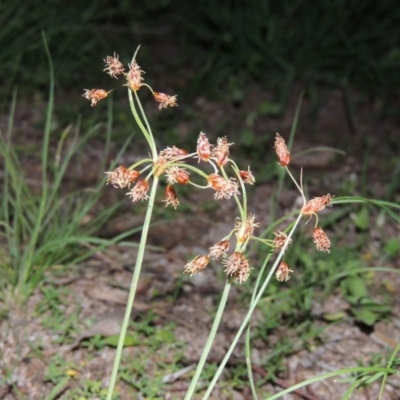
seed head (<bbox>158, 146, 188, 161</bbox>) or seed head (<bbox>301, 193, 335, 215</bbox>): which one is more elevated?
seed head (<bbox>158, 146, 188, 161</bbox>)

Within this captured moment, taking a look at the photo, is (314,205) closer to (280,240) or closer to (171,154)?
(280,240)

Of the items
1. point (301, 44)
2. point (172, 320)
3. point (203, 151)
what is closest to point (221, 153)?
point (203, 151)

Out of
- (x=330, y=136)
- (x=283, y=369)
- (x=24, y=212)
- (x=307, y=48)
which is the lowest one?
(x=283, y=369)

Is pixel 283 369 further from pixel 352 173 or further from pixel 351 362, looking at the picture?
pixel 352 173

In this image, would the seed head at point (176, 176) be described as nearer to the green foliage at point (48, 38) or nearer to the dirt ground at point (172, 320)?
the dirt ground at point (172, 320)

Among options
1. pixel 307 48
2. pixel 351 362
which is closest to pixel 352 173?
pixel 307 48

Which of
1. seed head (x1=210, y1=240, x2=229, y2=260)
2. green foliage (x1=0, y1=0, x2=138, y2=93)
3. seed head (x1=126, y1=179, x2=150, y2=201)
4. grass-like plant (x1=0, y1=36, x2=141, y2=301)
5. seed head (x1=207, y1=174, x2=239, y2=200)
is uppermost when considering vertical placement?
green foliage (x1=0, y1=0, x2=138, y2=93)

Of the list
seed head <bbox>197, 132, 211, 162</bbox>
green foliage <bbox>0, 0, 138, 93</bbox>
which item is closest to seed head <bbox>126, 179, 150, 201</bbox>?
seed head <bbox>197, 132, 211, 162</bbox>

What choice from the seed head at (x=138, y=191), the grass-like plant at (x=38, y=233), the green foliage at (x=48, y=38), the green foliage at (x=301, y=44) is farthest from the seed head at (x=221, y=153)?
the green foliage at (x=301, y=44)

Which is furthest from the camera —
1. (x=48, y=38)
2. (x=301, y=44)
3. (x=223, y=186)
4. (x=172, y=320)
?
(x=301, y=44)

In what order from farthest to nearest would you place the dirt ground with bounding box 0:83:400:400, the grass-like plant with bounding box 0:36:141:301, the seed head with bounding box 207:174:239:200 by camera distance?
the grass-like plant with bounding box 0:36:141:301 → the dirt ground with bounding box 0:83:400:400 → the seed head with bounding box 207:174:239:200

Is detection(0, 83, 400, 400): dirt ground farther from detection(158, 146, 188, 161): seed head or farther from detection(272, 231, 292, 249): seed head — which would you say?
detection(158, 146, 188, 161): seed head
